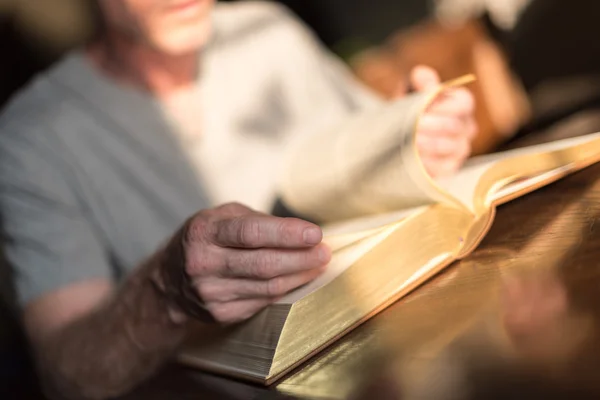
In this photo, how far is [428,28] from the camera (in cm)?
161

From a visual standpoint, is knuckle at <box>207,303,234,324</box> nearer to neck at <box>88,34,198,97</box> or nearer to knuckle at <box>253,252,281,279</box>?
knuckle at <box>253,252,281,279</box>

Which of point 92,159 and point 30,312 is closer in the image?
point 30,312

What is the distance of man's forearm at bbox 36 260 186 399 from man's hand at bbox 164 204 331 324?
0.06 metres

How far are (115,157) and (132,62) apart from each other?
12 cm

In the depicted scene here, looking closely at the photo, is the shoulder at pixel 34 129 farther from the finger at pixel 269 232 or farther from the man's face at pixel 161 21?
the finger at pixel 269 232

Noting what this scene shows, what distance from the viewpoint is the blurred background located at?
102 centimetres

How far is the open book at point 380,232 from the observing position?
0.40 m

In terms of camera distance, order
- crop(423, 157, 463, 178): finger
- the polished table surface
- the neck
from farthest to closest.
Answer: the neck, crop(423, 157, 463, 178): finger, the polished table surface

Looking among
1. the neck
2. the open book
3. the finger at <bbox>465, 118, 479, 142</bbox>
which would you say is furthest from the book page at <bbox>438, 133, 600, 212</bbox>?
the neck

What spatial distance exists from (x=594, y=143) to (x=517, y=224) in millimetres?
94

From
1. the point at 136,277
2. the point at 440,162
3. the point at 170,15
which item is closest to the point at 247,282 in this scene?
the point at 136,277

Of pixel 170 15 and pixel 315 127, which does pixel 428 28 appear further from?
pixel 170 15

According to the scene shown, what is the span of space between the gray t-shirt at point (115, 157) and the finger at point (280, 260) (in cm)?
35

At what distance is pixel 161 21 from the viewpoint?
0.77m
